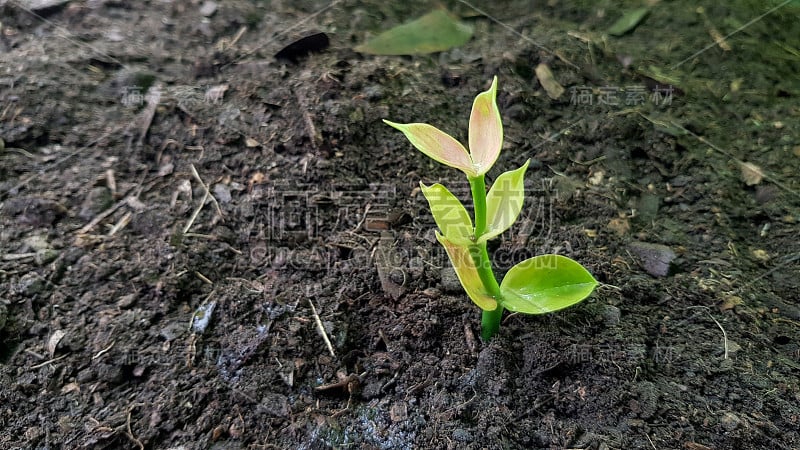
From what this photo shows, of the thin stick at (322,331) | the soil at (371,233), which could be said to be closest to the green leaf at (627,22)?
the soil at (371,233)

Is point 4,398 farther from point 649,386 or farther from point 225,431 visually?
point 649,386

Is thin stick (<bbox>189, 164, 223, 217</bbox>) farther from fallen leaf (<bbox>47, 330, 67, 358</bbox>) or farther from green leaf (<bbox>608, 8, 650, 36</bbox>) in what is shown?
green leaf (<bbox>608, 8, 650, 36</bbox>)

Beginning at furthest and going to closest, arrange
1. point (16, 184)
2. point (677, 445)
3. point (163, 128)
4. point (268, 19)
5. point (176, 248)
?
point (268, 19), point (163, 128), point (16, 184), point (176, 248), point (677, 445)

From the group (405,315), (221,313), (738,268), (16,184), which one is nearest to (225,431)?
(221,313)

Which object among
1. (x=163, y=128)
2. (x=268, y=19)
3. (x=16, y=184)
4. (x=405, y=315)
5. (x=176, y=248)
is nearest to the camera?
(x=405, y=315)

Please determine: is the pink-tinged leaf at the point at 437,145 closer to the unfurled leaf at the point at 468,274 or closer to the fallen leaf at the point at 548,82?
the unfurled leaf at the point at 468,274

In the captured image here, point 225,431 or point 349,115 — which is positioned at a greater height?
point 349,115

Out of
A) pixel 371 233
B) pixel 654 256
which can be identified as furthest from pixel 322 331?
pixel 654 256

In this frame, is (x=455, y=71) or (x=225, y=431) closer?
(x=225, y=431)
